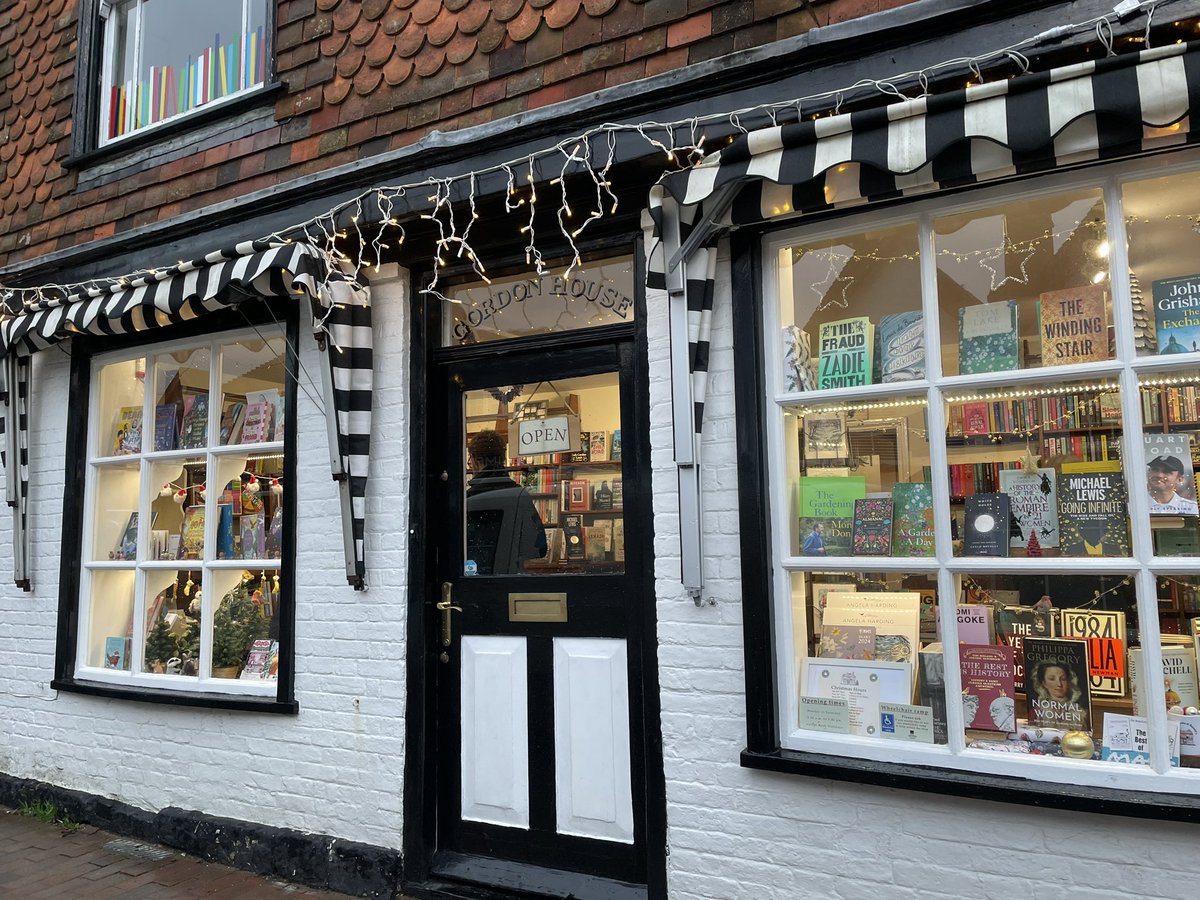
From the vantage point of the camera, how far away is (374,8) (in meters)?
4.21

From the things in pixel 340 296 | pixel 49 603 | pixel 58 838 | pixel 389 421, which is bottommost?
pixel 58 838

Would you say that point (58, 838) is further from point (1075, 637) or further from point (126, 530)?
point (1075, 637)

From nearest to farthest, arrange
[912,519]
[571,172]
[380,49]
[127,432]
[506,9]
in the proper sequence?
[912,519] < [571,172] < [506,9] < [380,49] < [127,432]

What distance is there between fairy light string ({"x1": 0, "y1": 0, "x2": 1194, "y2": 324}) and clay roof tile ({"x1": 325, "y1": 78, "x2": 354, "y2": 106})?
649 millimetres

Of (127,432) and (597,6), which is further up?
(597,6)

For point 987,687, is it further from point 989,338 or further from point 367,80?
point 367,80

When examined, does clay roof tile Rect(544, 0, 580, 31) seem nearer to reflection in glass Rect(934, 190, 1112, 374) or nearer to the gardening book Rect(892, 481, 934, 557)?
reflection in glass Rect(934, 190, 1112, 374)

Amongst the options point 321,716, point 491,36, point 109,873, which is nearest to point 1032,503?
point 491,36

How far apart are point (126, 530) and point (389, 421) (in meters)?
2.12

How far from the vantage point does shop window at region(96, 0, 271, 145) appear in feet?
15.9

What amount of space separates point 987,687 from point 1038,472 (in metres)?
0.73

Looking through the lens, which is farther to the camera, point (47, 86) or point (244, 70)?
point (47, 86)

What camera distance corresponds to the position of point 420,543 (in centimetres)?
376

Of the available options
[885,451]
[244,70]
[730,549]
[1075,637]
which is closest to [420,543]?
[730,549]
